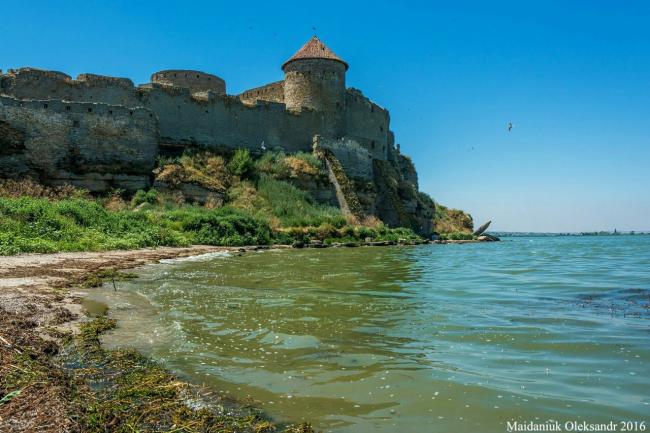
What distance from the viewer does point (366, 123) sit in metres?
37.9

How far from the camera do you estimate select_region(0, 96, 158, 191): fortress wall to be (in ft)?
72.0

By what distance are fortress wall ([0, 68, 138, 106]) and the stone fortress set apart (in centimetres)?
5

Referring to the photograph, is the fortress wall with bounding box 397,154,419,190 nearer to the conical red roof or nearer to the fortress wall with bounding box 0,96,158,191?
the conical red roof

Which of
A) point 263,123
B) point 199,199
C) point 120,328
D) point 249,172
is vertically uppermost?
point 263,123

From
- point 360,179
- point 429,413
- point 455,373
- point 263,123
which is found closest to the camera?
point 429,413

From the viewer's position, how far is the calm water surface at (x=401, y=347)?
390cm

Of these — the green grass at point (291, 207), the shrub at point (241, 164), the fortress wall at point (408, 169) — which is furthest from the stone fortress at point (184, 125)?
the fortress wall at point (408, 169)

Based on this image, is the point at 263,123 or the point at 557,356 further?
the point at 263,123

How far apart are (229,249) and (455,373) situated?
16.9 m

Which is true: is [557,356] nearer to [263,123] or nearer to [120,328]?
[120,328]

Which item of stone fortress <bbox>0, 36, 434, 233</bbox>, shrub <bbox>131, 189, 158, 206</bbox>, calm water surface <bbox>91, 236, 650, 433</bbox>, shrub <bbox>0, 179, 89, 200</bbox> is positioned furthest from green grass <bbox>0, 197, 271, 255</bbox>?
calm water surface <bbox>91, 236, 650, 433</bbox>

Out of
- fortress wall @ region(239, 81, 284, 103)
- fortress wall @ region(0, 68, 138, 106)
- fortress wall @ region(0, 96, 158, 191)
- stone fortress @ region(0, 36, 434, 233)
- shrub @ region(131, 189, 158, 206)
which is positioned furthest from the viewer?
fortress wall @ region(239, 81, 284, 103)

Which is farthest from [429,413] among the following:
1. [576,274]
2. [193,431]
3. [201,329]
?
[576,274]

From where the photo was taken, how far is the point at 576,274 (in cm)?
1427
